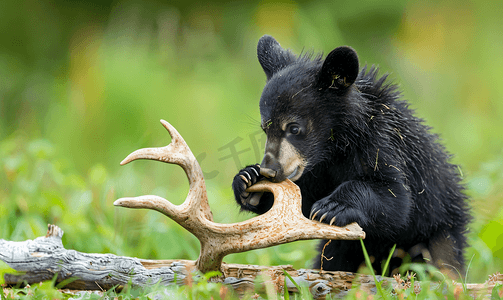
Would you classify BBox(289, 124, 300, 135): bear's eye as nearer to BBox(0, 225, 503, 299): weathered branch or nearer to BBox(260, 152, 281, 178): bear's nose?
BBox(260, 152, 281, 178): bear's nose

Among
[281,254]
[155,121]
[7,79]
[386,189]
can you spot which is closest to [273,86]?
[386,189]

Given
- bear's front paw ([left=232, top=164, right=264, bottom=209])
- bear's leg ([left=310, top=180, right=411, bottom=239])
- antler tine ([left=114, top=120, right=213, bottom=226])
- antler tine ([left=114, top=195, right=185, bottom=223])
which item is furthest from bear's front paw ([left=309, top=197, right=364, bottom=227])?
antler tine ([left=114, top=195, right=185, bottom=223])

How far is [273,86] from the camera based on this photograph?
111 inches

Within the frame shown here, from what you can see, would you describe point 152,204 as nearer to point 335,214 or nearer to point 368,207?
point 335,214

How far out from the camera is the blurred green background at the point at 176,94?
386cm

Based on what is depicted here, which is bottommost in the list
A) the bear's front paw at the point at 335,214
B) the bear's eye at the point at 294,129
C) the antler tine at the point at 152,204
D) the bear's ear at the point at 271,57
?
the bear's front paw at the point at 335,214

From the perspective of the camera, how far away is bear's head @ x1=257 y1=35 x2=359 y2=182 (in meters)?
2.68

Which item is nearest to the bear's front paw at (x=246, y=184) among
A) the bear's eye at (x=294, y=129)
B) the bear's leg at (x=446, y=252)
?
the bear's eye at (x=294, y=129)

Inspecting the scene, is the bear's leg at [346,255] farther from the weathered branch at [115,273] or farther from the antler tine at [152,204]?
the antler tine at [152,204]

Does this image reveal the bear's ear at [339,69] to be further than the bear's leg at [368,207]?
Yes

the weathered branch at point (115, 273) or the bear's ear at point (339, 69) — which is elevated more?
the bear's ear at point (339, 69)

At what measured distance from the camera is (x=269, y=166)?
2.62m

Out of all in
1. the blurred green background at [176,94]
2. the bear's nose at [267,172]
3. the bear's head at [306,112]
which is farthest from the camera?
the blurred green background at [176,94]

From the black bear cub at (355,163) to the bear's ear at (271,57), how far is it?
0.02 meters
